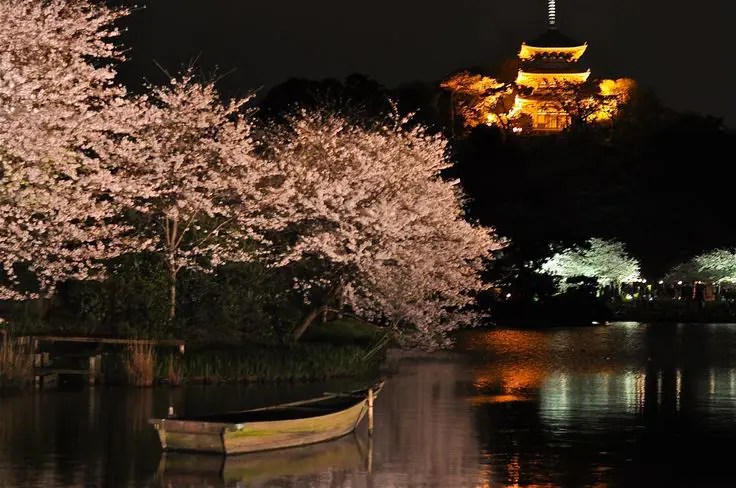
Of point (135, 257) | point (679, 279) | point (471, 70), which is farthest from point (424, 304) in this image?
point (471, 70)

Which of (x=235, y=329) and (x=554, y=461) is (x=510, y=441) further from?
(x=235, y=329)

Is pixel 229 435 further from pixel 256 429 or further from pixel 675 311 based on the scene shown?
pixel 675 311

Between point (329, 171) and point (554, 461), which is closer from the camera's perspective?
point (554, 461)

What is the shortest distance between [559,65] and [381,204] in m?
111

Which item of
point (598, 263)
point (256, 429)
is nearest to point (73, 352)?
point (256, 429)

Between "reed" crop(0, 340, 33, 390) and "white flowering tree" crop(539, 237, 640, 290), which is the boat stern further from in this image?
"white flowering tree" crop(539, 237, 640, 290)

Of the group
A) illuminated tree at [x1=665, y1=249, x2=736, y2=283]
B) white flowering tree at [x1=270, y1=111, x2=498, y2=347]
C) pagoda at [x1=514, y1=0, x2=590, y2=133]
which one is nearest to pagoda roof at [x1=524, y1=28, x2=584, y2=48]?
pagoda at [x1=514, y1=0, x2=590, y2=133]

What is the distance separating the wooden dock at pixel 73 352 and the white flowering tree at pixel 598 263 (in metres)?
56.9

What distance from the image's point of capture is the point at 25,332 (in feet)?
103

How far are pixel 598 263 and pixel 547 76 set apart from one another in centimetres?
5087

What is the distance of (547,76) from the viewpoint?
136875 millimetres

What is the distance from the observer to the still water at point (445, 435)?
59.8 feet

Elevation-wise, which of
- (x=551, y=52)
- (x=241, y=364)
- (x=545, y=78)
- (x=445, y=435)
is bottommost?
(x=445, y=435)

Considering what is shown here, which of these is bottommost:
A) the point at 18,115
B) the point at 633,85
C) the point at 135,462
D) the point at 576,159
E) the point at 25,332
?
the point at 135,462
